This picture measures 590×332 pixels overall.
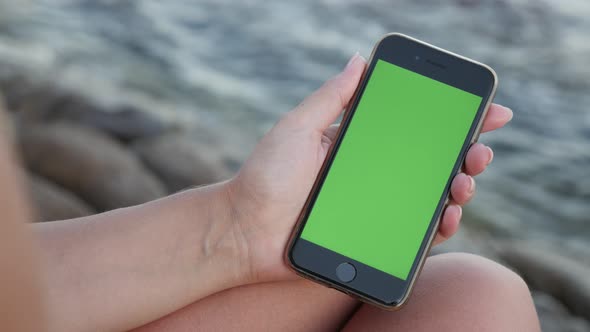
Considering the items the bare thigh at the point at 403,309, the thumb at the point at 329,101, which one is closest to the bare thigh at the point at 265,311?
the bare thigh at the point at 403,309

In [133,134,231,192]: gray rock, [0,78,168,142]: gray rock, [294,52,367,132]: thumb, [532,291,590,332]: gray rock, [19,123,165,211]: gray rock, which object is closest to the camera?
[294,52,367,132]: thumb

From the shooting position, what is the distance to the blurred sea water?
270 cm

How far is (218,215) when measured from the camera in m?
1.11

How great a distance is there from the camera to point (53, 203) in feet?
7.20

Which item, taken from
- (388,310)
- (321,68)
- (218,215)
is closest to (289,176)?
(218,215)

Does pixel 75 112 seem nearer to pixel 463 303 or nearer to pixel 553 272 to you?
pixel 553 272

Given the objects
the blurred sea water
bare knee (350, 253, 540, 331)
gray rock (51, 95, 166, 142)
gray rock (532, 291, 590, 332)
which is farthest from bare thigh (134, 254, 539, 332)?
gray rock (51, 95, 166, 142)

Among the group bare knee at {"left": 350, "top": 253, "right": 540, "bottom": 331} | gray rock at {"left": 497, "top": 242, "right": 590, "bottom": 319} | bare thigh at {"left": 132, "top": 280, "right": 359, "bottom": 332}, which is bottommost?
gray rock at {"left": 497, "top": 242, "right": 590, "bottom": 319}

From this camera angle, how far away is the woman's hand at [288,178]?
3.66 ft

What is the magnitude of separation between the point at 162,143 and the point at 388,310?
67.8 inches

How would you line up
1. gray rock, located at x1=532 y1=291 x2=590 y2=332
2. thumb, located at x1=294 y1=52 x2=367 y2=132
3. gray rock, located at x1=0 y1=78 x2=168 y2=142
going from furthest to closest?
gray rock, located at x1=0 y1=78 x2=168 y2=142, gray rock, located at x1=532 y1=291 x2=590 y2=332, thumb, located at x1=294 y1=52 x2=367 y2=132

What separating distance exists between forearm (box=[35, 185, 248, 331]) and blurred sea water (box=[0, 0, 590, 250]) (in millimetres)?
1594

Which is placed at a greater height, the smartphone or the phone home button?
the smartphone

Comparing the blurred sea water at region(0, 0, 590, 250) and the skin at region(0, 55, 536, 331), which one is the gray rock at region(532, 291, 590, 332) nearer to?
the blurred sea water at region(0, 0, 590, 250)
